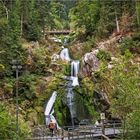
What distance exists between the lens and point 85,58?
5162cm

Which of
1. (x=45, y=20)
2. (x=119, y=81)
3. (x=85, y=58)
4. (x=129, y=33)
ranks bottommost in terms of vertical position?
(x=119, y=81)

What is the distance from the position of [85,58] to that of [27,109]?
11.3 metres

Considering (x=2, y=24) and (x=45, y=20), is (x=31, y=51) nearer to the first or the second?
(x=2, y=24)

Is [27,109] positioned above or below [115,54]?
below

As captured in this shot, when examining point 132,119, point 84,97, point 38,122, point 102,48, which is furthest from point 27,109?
point 132,119

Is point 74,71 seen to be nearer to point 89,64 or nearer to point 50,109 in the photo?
point 89,64

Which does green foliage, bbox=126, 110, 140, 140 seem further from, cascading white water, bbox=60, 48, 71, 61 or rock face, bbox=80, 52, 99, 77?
cascading white water, bbox=60, 48, 71, 61

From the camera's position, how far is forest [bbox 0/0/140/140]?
4266cm

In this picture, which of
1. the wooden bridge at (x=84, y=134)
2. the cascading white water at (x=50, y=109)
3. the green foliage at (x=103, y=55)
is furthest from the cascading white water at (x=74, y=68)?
the wooden bridge at (x=84, y=134)

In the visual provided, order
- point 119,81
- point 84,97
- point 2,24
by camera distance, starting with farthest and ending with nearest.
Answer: point 2,24 < point 84,97 < point 119,81

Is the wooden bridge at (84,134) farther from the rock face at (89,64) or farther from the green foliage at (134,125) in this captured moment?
the rock face at (89,64)

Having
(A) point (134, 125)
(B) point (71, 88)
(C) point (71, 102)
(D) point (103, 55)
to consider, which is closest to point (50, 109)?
(C) point (71, 102)

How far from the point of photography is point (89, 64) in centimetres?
5088

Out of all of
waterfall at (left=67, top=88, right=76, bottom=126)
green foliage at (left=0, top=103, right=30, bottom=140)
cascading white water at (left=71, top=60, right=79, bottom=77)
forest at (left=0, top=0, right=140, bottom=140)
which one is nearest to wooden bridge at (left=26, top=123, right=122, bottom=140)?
forest at (left=0, top=0, right=140, bottom=140)
